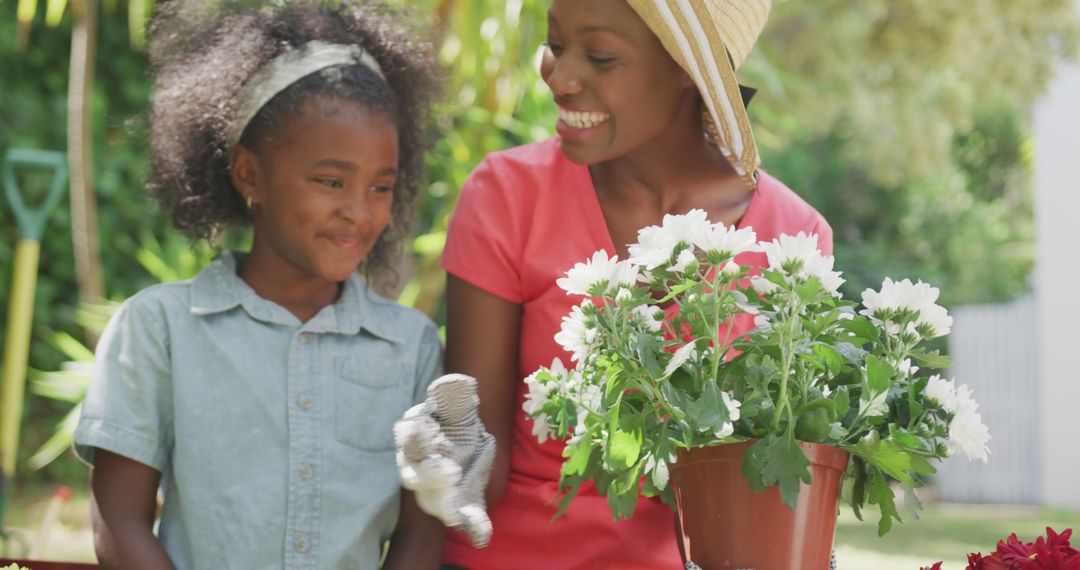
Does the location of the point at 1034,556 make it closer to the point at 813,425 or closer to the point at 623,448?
the point at 813,425

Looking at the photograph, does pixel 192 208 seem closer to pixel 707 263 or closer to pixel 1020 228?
pixel 707 263

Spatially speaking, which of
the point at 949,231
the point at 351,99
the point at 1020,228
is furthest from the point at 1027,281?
the point at 351,99

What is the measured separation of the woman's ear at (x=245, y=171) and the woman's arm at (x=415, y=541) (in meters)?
0.62

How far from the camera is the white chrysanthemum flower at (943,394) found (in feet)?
5.13

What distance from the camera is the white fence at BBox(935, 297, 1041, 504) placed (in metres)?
10.8

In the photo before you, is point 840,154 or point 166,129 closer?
point 166,129

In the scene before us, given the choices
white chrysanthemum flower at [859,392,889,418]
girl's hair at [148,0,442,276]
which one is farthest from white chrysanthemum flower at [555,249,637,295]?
girl's hair at [148,0,442,276]

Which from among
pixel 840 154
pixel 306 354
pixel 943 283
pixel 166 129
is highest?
A: pixel 840 154

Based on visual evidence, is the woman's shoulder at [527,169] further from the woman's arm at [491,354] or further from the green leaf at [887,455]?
the green leaf at [887,455]

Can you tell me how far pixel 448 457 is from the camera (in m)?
1.61

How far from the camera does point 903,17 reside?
8.54m

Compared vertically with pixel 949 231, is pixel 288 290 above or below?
below

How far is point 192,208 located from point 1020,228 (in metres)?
18.5

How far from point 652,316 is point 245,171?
101cm
